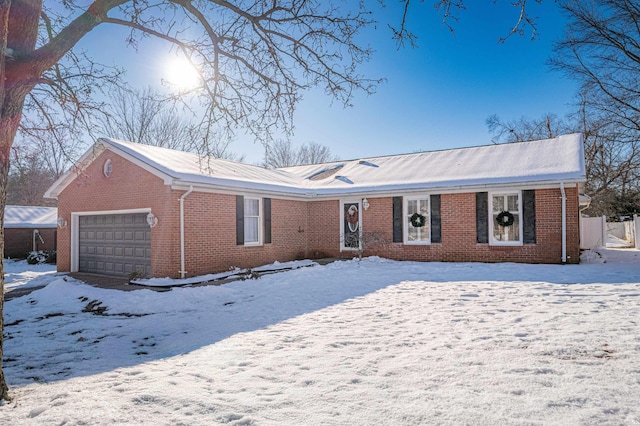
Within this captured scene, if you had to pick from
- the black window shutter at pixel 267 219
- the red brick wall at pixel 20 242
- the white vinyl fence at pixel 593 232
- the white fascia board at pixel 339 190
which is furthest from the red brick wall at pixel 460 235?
the red brick wall at pixel 20 242

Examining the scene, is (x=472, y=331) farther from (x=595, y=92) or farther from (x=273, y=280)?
(x=595, y=92)

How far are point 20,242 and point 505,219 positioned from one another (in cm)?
2248

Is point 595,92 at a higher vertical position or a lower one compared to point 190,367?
higher

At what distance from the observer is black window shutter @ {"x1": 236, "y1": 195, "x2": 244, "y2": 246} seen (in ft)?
39.8

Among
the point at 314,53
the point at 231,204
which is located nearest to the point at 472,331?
the point at 314,53

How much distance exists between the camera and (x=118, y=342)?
5.51 meters

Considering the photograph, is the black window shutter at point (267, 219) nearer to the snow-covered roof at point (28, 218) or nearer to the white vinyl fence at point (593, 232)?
the snow-covered roof at point (28, 218)

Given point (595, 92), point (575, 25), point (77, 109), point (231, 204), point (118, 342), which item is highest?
point (575, 25)

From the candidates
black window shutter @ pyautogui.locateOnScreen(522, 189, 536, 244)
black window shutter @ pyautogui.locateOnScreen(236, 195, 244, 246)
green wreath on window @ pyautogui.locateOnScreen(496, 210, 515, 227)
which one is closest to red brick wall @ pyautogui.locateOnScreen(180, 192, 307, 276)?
black window shutter @ pyautogui.locateOnScreen(236, 195, 244, 246)

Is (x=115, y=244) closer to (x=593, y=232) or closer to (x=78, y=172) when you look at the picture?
(x=78, y=172)

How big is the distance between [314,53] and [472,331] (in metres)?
5.31

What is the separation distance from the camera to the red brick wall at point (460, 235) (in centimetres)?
1184

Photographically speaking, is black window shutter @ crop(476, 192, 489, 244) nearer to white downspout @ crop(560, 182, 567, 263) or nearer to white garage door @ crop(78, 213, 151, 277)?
white downspout @ crop(560, 182, 567, 263)

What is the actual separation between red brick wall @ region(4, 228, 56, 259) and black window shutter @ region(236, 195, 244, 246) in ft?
48.7
